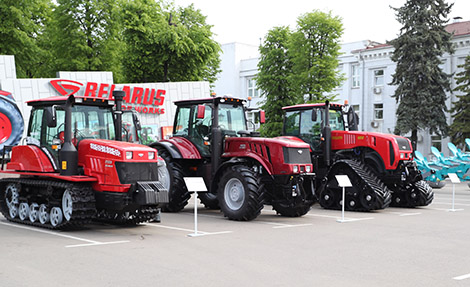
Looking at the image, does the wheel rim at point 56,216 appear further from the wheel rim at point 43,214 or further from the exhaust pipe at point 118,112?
the exhaust pipe at point 118,112

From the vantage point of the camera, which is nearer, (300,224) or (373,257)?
(373,257)

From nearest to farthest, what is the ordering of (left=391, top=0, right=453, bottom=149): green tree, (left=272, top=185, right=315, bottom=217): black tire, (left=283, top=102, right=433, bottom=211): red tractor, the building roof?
(left=272, top=185, right=315, bottom=217): black tire
(left=283, top=102, right=433, bottom=211): red tractor
(left=391, top=0, right=453, bottom=149): green tree
the building roof

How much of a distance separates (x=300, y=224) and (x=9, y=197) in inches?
250

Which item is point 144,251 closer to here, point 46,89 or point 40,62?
point 46,89

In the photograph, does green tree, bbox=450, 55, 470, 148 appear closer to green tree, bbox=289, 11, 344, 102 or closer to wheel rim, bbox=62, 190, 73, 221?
green tree, bbox=289, 11, 344, 102

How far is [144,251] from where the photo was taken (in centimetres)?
873

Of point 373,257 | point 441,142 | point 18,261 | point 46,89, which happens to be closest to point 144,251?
point 18,261

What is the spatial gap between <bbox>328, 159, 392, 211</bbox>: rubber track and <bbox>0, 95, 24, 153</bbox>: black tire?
1618 centimetres

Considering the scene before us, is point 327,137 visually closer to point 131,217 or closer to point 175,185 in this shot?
point 175,185

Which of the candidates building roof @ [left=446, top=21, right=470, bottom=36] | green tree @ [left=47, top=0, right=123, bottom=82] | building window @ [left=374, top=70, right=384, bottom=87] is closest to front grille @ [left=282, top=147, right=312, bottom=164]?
green tree @ [left=47, top=0, right=123, bottom=82]

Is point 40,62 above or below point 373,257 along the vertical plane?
above

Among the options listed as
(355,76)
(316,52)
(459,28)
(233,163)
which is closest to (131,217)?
(233,163)

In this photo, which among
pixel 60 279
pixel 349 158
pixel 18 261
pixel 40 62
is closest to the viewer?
pixel 60 279

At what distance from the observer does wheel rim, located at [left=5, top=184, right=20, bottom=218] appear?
38.8ft
